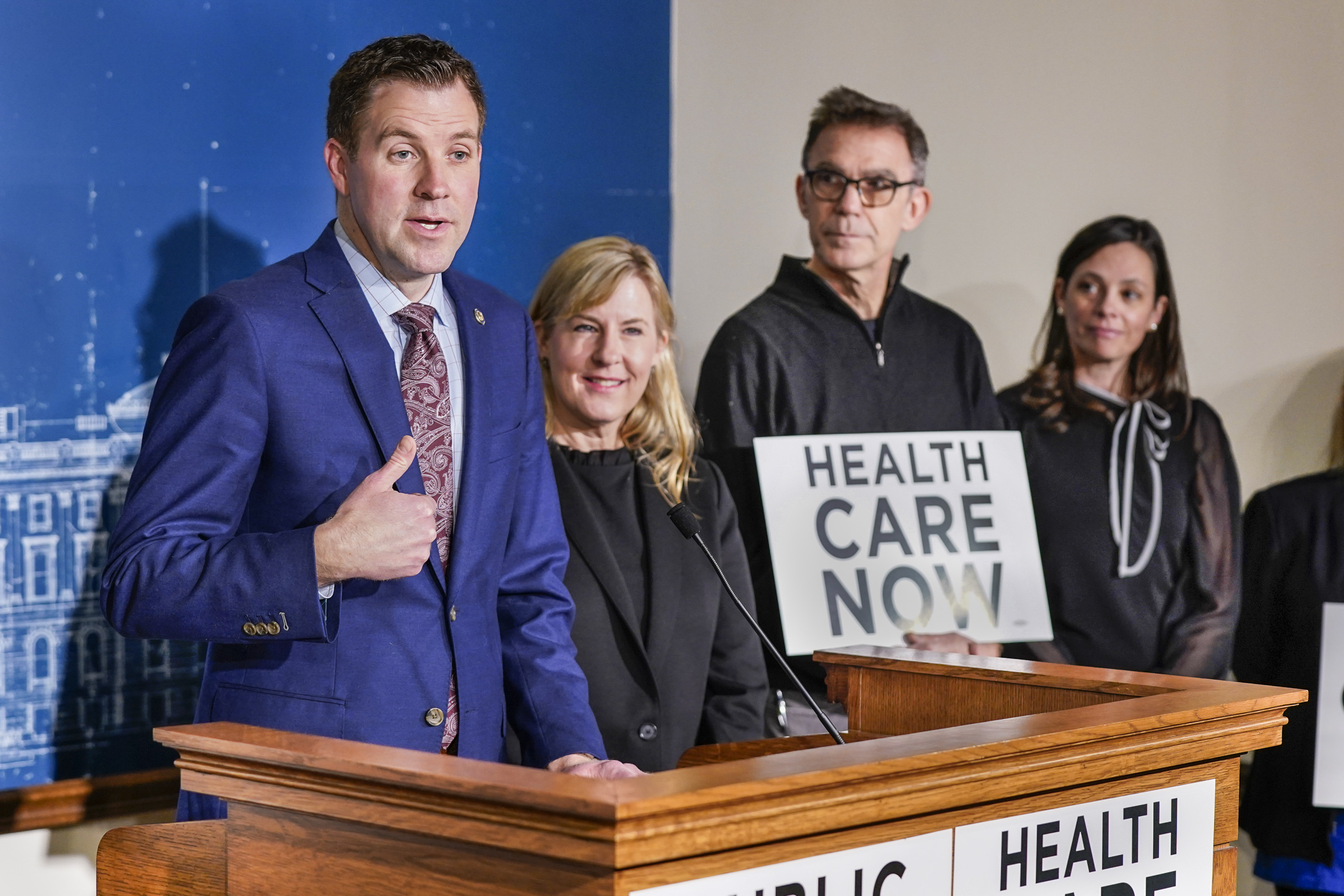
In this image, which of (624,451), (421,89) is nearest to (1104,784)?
(421,89)

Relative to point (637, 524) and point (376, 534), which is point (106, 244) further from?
point (376, 534)

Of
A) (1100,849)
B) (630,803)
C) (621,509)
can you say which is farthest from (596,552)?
(630,803)

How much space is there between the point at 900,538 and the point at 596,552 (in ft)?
2.73

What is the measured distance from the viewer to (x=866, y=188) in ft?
10.7

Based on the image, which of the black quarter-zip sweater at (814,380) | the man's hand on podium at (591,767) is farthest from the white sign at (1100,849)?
the black quarter-zip sweater at (814,380)

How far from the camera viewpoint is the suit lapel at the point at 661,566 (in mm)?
2625

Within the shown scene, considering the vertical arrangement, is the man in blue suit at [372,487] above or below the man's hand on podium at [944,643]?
above

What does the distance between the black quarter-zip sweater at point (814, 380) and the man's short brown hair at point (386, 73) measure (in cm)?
137

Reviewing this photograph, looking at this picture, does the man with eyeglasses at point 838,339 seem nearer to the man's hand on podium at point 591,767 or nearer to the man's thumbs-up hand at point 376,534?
the man's hand on podium at point 591,767

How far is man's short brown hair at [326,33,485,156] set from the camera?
193 cm

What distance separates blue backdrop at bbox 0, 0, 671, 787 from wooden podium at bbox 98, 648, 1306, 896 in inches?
47.3

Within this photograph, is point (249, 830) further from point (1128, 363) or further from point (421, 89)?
point (1128, 363)

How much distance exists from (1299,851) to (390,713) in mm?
2209

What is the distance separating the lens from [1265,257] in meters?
3.37
